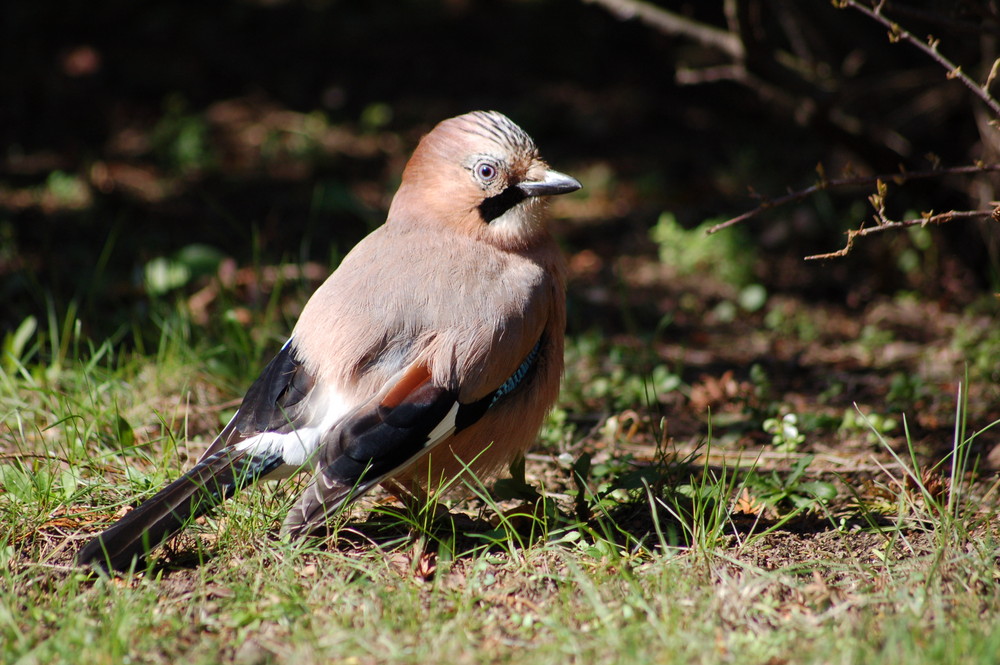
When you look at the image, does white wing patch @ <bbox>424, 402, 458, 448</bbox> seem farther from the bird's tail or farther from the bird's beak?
the bird's beak

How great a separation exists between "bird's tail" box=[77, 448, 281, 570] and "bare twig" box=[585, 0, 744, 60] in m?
2.99

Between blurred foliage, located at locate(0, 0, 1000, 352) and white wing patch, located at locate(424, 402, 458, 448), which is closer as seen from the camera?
white wing patch, located at locate(424, 402, 458, 448)

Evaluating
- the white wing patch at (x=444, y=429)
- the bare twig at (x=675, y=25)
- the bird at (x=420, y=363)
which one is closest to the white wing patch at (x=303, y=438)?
the bird at (x=420, y=363)

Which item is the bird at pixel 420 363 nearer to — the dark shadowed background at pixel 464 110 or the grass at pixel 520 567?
the grass at pixel 520 567

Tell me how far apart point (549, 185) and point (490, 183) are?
222 mm

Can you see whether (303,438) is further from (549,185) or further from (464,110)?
(464,110)

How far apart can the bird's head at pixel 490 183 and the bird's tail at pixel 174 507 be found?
116cm

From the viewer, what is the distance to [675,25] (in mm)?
5000

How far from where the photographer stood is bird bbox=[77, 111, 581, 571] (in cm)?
303

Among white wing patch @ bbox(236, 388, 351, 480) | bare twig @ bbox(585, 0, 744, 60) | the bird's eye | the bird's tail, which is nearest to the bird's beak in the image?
the bird's eye

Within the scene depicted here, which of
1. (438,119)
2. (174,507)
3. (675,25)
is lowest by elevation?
(174,507)

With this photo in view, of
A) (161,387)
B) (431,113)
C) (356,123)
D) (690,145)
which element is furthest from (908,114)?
(161,387)

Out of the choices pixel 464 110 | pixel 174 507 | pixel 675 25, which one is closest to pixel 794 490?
pixel 174 507

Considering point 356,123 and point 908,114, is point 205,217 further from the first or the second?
point 908,114
